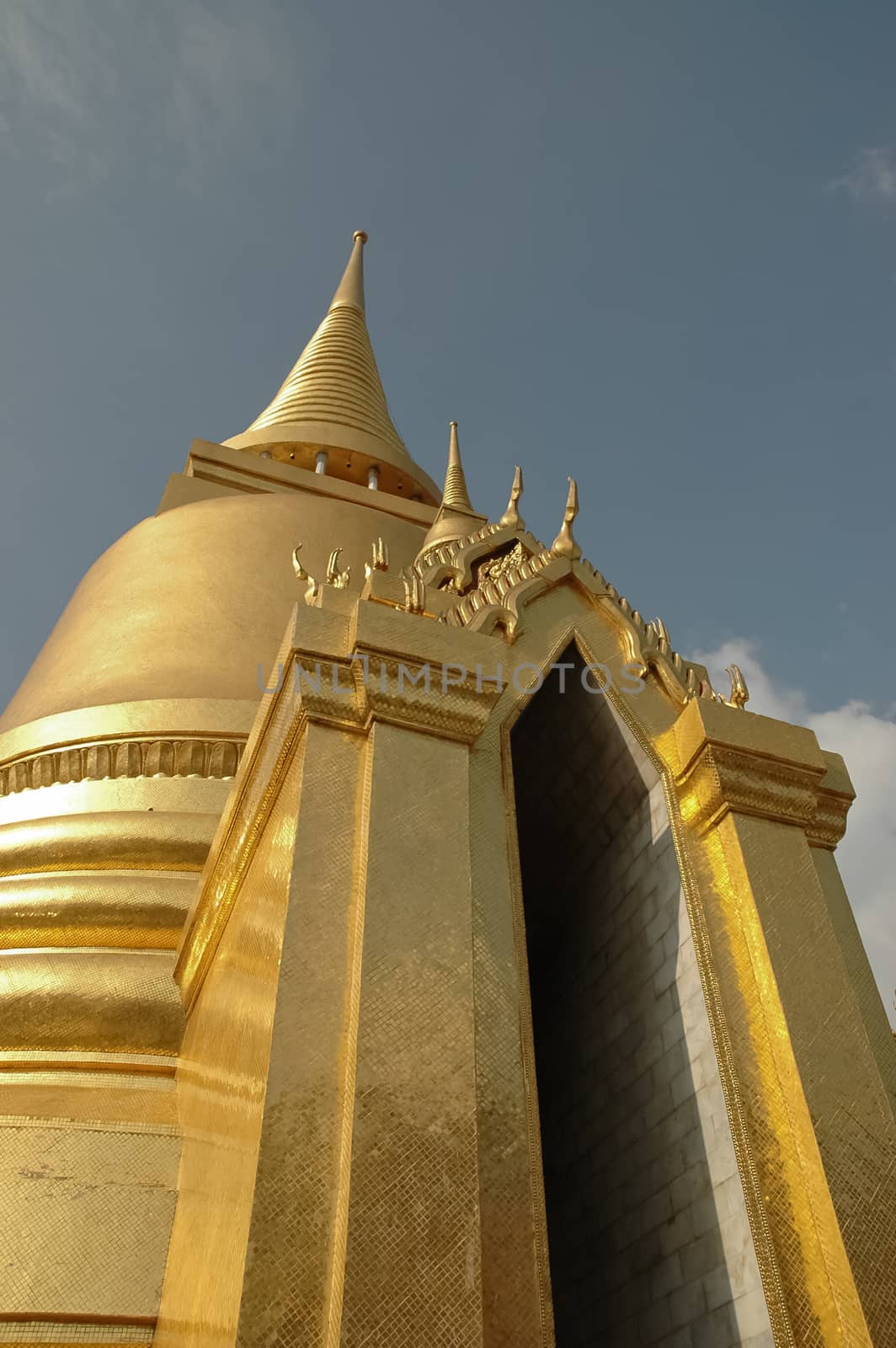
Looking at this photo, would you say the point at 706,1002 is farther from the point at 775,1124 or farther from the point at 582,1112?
the point at 582,1112

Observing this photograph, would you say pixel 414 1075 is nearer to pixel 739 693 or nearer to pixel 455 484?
pixel 739 693

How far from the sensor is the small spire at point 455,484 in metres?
11.0

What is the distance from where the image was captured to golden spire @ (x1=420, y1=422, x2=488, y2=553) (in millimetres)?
8537

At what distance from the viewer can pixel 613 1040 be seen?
4613 millimetres

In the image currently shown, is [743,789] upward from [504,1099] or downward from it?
upward

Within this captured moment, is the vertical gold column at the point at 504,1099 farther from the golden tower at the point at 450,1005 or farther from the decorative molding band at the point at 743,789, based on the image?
the decorative molding band at the point at 743,789

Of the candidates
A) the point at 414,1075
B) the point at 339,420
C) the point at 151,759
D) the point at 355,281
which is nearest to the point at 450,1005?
the point at 414,1075

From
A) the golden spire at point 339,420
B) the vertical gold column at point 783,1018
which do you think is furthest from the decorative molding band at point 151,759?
the golden spire at point 339,420

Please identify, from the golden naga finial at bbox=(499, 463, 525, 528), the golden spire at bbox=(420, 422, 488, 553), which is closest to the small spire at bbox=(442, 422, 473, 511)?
the golden spire at bbox=(420, 422, 488, 553)

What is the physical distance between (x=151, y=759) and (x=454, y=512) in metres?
3.99

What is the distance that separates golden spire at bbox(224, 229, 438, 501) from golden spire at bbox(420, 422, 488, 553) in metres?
0.74

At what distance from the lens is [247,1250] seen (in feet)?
8.84

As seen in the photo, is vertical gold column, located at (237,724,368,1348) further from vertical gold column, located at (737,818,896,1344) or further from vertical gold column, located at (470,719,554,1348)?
vertical gold column, located at (737,818,896,1344)

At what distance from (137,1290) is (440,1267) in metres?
1.58
